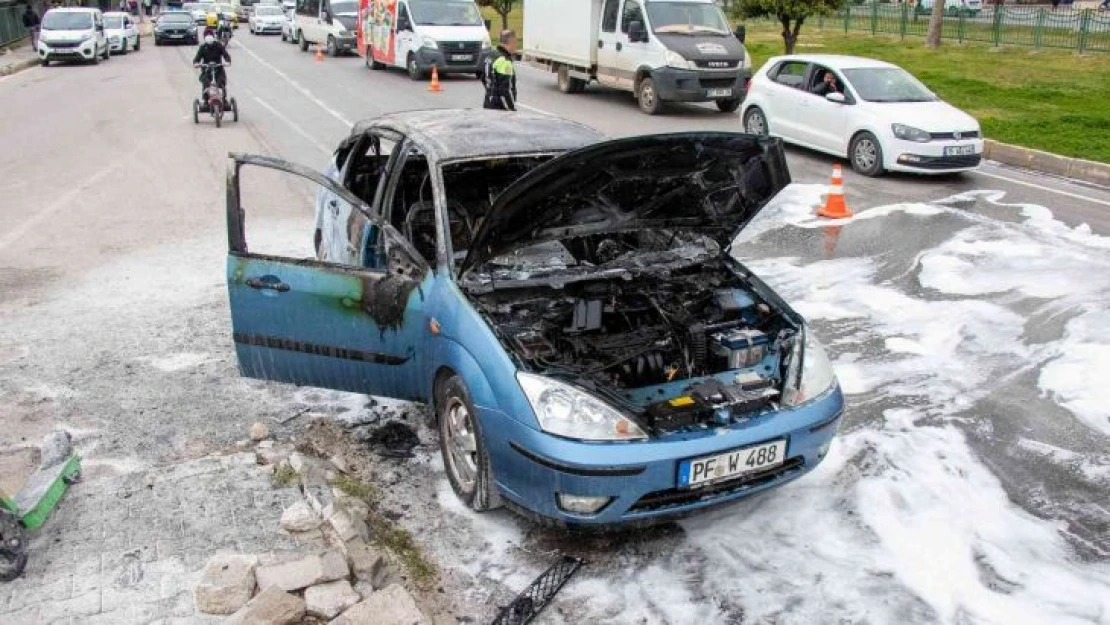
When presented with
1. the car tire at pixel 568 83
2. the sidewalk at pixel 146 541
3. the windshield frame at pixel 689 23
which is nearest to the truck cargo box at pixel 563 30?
the car tire at pixel 568 83

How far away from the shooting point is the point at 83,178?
491 inches

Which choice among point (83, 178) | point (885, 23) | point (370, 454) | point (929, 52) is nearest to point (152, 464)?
point (370, 454)

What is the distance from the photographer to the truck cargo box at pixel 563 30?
64.0 ft

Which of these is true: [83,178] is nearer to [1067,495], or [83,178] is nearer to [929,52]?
[1067,495]

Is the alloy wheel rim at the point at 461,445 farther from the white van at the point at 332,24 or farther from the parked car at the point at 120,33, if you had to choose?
the parked car at the point at 120,33

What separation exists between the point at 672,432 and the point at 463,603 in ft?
3.59

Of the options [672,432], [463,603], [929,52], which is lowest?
[463,603]

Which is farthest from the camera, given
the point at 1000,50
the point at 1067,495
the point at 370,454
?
the point at 1000,50

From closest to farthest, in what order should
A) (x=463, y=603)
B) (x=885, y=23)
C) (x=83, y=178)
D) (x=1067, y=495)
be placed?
1. (x=463, y=603)
2. (x=1067, y=495)
3. (x=83, y=178)
4. (x=885, y=23)

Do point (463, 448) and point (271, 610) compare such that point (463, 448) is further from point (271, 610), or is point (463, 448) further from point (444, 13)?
point (444, 13)

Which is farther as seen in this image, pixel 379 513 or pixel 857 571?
pixel 379 513

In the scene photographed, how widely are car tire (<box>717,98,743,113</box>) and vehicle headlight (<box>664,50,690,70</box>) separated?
1234 mm

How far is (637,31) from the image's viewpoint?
1781 cm

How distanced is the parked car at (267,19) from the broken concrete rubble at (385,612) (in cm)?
4283
